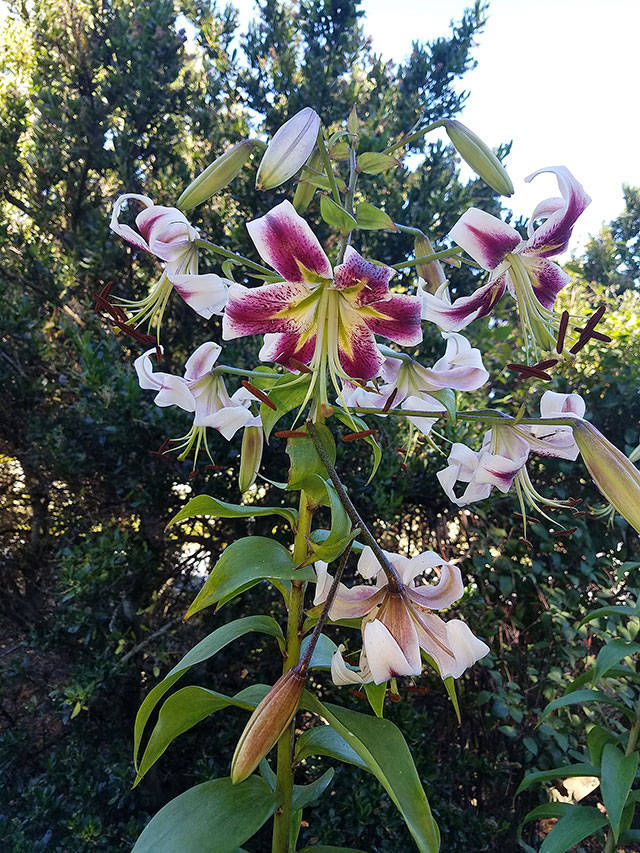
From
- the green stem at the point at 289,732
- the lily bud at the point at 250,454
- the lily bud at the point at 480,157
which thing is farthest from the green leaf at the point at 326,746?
the lily bud at the point at 480,157

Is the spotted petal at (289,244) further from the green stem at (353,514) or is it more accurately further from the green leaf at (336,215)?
the green stem at (353,514)

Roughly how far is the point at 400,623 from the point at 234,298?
349 millimetres

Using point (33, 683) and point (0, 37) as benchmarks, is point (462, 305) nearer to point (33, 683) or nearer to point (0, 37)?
point (33, 683)

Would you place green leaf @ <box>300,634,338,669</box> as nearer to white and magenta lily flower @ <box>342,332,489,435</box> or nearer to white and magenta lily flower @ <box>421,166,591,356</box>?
white and magenta lily flower @ <box>342,332,489,435</box>

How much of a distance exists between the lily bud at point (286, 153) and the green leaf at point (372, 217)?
10 centimetres

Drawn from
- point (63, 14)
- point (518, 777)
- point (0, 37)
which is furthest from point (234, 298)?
point (0, 37)

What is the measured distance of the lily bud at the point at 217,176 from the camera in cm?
69

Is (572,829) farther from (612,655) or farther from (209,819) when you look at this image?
(209,819)

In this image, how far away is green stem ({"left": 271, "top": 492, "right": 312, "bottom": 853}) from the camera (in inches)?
26.3

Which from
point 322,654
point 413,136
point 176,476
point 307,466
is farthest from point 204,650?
point 176,476

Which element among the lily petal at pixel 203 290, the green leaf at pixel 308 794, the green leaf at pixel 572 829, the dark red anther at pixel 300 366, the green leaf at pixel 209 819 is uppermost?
the lily petal at pixel 203 290

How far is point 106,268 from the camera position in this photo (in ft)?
6.56

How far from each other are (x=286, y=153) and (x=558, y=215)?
0.29m

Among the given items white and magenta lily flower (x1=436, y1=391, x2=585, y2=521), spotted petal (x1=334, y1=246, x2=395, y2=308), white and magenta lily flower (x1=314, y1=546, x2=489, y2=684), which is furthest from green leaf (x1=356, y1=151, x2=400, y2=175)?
white and magenta lily flower (x1=314, y1=546, x2=489, y2=684)
